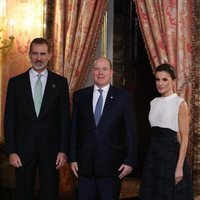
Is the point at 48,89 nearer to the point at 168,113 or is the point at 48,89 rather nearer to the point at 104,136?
the point at 104,136

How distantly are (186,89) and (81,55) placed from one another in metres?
1.00

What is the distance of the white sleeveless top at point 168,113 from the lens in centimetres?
278

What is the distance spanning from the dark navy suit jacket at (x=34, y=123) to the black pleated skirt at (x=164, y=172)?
589 millimetres

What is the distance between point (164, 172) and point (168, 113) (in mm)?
385

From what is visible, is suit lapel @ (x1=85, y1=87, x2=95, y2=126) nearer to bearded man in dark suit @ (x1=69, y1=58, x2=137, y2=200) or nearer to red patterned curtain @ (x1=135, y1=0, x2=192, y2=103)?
bearded man in dark suit @ (x1=69, y1=58, x2=137, y2=200)

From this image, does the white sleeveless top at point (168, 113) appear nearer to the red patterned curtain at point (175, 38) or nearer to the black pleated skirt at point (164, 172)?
the black pleated skirt at point (164, 172)

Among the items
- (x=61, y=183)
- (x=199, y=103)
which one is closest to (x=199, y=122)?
(x=199, y=103)

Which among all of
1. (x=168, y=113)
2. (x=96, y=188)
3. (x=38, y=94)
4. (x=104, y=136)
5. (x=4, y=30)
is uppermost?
(x=4, y=30)

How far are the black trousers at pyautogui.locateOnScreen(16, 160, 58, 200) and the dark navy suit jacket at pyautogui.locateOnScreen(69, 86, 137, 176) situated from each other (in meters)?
0.22

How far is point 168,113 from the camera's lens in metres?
2.79

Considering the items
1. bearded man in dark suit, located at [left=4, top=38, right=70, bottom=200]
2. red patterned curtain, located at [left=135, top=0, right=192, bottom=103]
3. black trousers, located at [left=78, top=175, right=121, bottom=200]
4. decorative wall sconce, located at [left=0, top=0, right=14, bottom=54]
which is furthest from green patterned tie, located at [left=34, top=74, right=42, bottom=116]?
decorative wall sconce, located at [left=0, top=0, right=14, bottom=54]

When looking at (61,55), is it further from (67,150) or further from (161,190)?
(161,190)

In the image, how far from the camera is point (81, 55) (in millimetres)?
3803

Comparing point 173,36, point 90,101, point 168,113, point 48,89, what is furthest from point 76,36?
point 168,113
